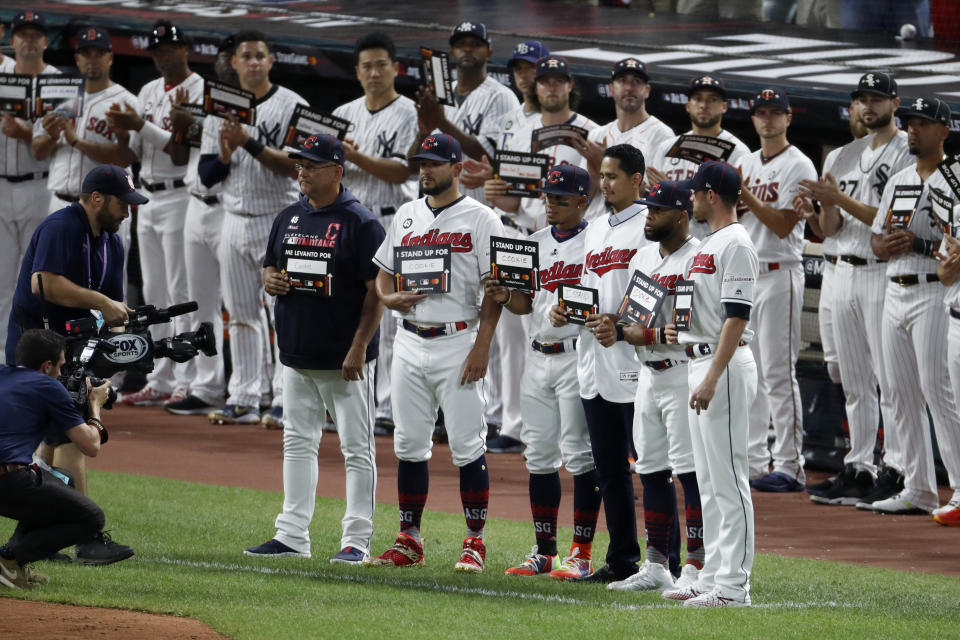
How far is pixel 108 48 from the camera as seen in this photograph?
11883 mm

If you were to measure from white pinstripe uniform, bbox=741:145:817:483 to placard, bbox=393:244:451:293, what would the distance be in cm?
309

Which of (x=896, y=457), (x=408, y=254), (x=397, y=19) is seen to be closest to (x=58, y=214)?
(x=408, y=254)

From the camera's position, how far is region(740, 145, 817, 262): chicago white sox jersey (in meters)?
9.70

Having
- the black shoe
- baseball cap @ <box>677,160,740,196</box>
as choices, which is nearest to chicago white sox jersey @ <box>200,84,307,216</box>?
the black shoe

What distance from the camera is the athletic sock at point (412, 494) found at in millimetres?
7574

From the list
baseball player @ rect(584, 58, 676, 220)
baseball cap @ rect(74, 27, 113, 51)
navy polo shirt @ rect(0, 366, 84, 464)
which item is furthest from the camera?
baseball cap @ rect(74, 27, 113, 51)

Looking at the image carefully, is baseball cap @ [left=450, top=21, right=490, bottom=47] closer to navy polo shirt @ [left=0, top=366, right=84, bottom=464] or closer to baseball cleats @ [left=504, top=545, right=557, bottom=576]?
baseball cleats @ [left=504, top=545, right=557, bottom=576]

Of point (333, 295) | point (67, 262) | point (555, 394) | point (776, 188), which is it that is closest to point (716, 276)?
point (555, 394)

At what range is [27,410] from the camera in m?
6.48

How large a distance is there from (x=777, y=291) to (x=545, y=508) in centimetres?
304

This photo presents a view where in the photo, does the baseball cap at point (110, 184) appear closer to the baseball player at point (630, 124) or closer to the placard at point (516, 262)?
the placard at point (516, 262)

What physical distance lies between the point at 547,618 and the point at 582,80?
6.17m

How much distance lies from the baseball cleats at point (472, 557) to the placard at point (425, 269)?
1258 mm

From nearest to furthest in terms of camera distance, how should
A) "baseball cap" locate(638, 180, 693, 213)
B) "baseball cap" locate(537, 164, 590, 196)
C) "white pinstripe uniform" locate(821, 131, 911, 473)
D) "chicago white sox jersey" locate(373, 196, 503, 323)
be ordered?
"baseball cap" locate(638, 180, 693, 213) → "baseball cap" locate(537, 164, 590, 196) → "chicago white sox jersey" locate(373, 196, 503, 323) → "white pinstripe uniform" locate(821, 131, 911, 473)
